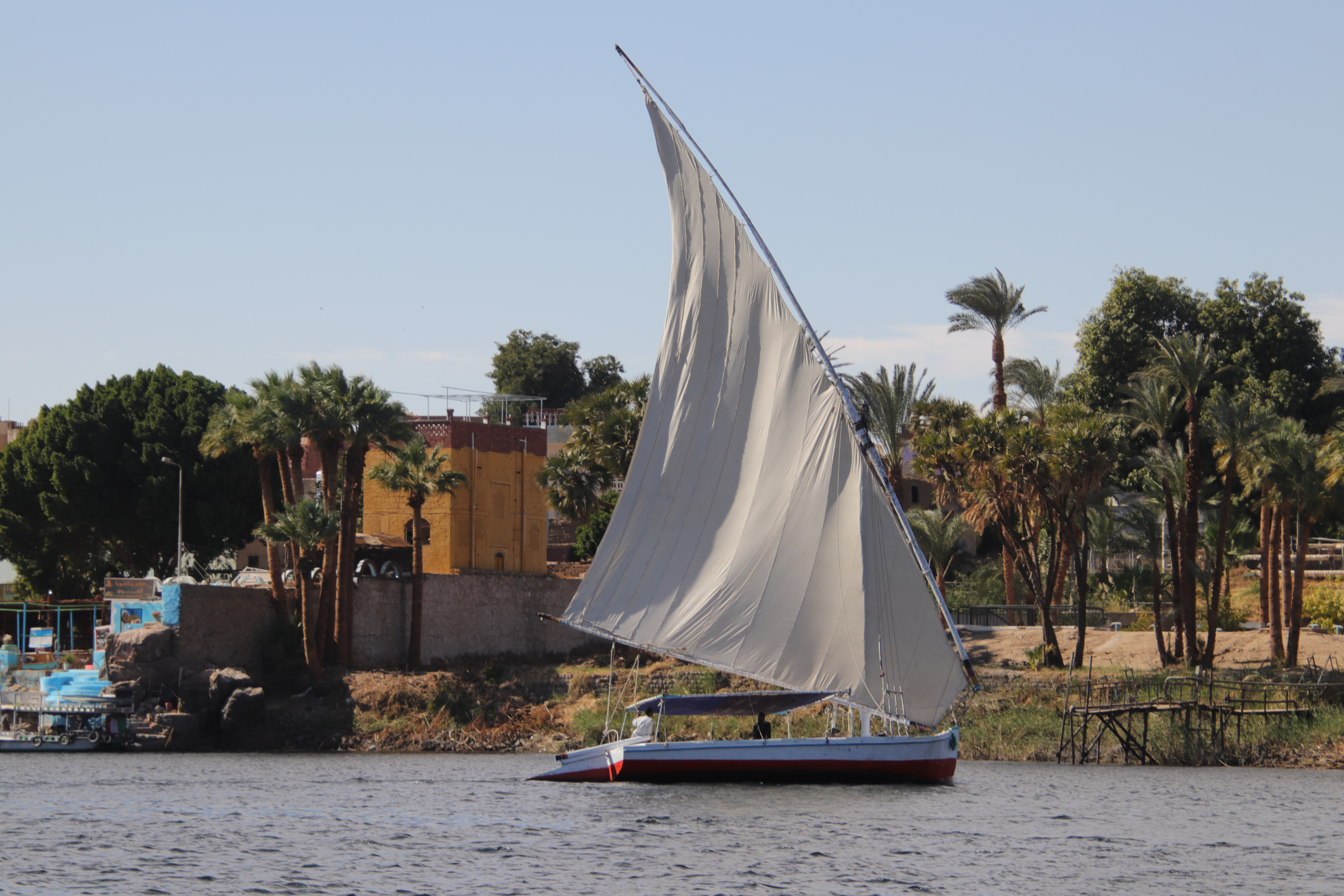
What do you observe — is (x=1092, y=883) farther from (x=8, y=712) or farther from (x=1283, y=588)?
(x=8, y=712)

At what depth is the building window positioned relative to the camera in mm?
61219

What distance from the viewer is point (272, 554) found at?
58.9 metres

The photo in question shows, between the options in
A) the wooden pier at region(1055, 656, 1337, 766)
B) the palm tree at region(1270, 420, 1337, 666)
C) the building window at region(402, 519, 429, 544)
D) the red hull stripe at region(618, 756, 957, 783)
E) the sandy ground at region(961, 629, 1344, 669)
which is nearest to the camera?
the red hull stripe at region(618, 756, 957, 783)

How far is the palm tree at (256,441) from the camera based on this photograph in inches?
2176

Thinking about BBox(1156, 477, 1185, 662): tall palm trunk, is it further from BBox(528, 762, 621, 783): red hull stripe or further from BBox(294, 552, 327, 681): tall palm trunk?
BBox(294, 552, 327, 681): tall palm trunk

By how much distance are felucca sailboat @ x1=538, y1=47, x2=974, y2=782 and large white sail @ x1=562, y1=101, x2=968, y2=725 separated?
0.04 metres

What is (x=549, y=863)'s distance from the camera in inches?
997

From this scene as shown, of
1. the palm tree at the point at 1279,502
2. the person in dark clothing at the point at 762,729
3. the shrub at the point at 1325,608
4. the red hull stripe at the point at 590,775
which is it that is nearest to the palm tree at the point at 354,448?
the red hull stripe at the point at 590,775

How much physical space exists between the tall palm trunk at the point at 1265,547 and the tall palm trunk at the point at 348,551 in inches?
1225

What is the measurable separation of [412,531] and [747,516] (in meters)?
30.8

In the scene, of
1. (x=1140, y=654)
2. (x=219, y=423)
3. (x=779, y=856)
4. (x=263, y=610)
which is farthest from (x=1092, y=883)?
(x=219, y=423)

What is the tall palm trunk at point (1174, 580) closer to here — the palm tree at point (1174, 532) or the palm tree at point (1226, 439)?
the palm tree at point (1174, 532)

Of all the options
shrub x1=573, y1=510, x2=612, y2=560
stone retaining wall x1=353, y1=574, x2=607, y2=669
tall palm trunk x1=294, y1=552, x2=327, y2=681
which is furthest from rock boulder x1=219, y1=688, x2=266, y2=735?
shrub x1=573, y1=510, x2=612, y2=560

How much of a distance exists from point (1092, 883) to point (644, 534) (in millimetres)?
13199
